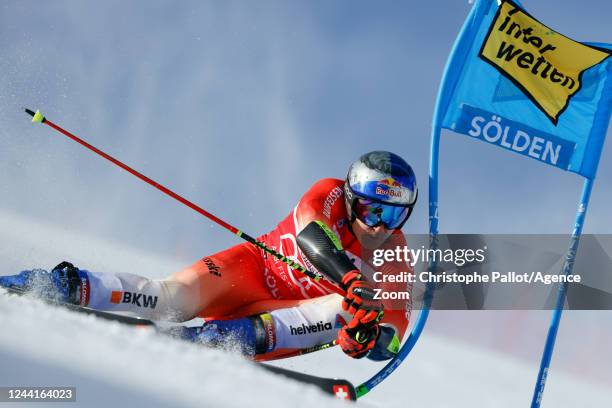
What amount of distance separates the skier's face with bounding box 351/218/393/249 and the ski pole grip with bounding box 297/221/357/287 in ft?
1.94

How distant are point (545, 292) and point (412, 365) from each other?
16.7ft

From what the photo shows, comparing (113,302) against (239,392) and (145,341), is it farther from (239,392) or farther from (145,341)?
(239,392)

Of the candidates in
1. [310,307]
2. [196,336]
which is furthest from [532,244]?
[196,336]

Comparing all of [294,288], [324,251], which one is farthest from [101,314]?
[294,288]

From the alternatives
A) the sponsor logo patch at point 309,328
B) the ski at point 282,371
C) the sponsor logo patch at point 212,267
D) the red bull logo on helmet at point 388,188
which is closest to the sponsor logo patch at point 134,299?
the ski at point 282,371

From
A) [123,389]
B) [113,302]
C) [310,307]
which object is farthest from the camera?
[310,307]

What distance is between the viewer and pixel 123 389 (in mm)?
4105

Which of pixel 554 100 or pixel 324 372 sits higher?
pixel 554 100

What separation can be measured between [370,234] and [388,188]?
489 mm

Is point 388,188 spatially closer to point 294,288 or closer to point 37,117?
point 294,288

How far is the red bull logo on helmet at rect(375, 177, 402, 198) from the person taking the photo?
652 centimetres

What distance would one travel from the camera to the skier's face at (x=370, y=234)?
6699 mm

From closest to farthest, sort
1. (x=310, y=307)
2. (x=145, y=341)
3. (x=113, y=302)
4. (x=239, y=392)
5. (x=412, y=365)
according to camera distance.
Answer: (x=239, y=392) → (x=145, y=341) → (x=113, y=302) → (x=310, y=307) → (x=412, y=365)

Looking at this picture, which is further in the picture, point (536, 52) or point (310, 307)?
point (536, 52)
